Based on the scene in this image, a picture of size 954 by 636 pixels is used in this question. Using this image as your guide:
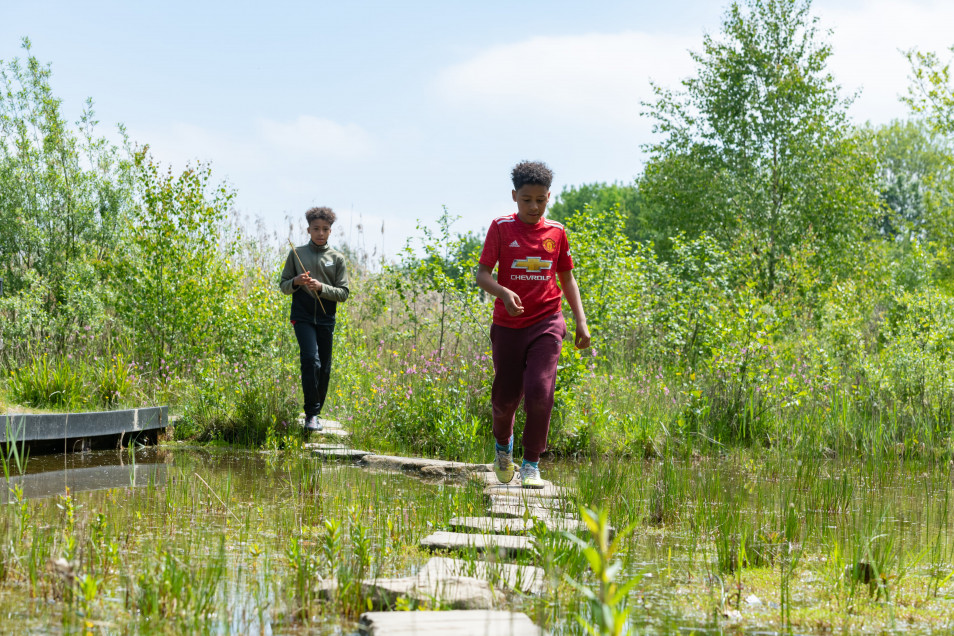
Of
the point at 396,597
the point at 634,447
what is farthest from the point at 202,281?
the point at 396,597

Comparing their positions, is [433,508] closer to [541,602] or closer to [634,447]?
[541,602]

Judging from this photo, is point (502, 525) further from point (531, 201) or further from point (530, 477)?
point (531, 201)

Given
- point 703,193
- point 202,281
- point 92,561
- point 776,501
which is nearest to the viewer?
point 92,561

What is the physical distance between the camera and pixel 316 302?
7.82 m

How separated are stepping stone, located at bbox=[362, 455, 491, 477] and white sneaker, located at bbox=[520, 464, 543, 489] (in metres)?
0.85

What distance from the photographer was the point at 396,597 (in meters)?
2.73

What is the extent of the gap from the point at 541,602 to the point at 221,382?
20.6ft

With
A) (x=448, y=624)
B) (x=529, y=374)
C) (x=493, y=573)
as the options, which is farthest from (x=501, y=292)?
(x=448, y=624)

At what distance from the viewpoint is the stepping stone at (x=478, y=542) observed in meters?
3.46

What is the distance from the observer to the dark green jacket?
305 inches

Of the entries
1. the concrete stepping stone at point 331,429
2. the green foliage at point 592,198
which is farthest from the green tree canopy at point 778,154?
the green foliage at point 592,198

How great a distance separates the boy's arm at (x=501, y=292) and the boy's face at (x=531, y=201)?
1.36 ft

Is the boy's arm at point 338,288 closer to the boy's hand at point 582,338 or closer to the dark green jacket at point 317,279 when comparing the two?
the dark green jacket at point 317,279

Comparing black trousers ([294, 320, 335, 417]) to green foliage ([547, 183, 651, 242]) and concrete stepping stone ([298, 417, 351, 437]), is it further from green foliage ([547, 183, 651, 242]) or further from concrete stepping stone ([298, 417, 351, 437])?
green foliage ([547, 183, 651, 242])
